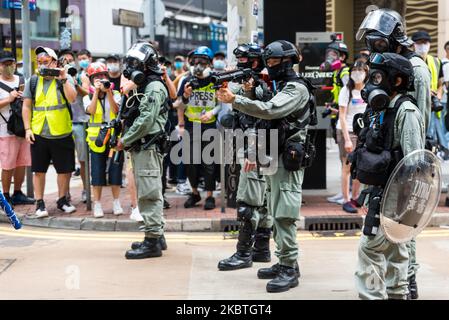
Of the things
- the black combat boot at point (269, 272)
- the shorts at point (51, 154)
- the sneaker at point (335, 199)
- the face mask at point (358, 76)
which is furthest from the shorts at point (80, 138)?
the black combat boot at point (269, 272)

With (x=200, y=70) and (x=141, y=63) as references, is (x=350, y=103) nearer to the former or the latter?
(x=200, y=70)

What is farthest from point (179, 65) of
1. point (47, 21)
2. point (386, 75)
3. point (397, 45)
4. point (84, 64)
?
point (47, 21)

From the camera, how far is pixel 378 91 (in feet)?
15.5

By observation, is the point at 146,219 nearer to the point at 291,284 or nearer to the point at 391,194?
the point at 291,284

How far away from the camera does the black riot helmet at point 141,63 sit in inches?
268

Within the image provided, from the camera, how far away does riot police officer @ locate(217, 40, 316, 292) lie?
578 cm

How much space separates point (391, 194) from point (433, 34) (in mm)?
14501

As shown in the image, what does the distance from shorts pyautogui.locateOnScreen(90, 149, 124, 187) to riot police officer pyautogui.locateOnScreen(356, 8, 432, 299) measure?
4173 mm

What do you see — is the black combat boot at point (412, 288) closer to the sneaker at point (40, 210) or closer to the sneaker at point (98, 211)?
the sneaker at point (98, 211)

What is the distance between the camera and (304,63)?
33.0ft

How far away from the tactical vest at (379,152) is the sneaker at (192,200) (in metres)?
4.83

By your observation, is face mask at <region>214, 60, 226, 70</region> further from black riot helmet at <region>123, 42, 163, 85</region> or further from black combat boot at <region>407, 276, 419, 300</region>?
black combat boot at <region>407, 276, 419, 300</region>

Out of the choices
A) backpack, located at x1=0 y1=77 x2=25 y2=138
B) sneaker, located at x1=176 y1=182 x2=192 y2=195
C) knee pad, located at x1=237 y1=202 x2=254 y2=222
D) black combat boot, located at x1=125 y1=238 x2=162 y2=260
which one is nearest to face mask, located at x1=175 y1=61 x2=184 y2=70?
sneaker, located at x1=176 y1=182 x2=192 y2=195

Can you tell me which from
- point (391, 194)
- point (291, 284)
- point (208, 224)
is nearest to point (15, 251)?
point (208, 224)
